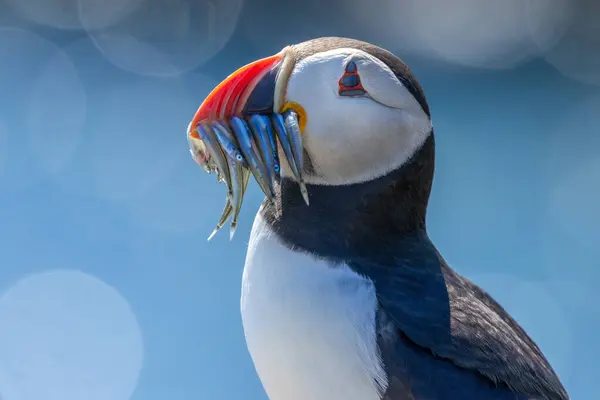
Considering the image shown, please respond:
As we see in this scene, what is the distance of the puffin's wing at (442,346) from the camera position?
148 centimetres

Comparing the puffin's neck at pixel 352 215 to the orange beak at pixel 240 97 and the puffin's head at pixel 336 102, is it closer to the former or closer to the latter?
the puffin's head at pixel 336 102

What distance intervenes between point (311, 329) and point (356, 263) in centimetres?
17


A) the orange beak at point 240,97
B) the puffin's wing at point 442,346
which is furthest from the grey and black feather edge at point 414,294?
the orange beak at point 240,97

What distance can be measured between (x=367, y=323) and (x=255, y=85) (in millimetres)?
506

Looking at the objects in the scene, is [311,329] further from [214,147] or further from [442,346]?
[214,147]

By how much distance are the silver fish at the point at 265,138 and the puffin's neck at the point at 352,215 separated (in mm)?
137

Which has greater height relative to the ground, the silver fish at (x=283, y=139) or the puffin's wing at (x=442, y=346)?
the silver fish at (x=283, y=139)

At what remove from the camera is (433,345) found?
4.92 feet

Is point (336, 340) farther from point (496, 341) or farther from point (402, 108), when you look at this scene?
point (402, 108)

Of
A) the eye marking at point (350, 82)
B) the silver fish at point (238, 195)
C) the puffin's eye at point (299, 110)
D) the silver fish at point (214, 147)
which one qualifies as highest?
the eye marking at point (350, 82)

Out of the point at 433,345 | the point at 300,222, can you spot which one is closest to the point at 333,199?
the point at 300,222

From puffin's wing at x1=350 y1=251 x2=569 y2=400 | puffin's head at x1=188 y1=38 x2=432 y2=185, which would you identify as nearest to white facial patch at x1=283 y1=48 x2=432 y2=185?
puffin's head at x1=188 y1=38 x2=432 y2=185

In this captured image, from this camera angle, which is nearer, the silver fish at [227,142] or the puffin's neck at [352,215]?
the silver fish at [227,142]

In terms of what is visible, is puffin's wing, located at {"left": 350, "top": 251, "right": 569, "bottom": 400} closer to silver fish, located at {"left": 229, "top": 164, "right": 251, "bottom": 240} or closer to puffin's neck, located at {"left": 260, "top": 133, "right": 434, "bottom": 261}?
puffin's neck, located at {"left": 260, "top": 133, "right": 434, "bottom": 261}
